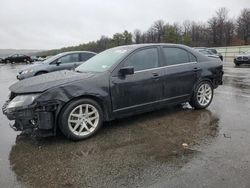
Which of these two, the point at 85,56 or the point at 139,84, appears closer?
the point at 139,84

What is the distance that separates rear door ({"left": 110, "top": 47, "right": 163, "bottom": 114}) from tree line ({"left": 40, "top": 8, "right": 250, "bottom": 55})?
76.7 meters

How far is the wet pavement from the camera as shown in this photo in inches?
134

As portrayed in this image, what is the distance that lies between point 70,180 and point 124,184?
665 millimetres

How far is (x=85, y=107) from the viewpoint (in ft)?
15.9

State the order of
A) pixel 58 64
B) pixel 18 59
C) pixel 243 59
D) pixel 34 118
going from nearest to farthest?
1. pixel 34 118
2. pixel 58 64
3. pixel 243 59
4. pixel 18 59

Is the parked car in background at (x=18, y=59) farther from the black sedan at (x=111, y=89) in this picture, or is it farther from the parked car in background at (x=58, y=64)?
the black sedan at (x=111, y=89)

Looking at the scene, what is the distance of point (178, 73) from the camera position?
239 inches

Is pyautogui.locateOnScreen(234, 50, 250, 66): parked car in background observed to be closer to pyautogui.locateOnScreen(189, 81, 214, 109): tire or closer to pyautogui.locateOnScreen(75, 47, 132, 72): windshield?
pyautogui.locateOnScreen(189, 81, 214, 109): tire

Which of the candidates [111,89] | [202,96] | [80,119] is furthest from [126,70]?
[202,96]

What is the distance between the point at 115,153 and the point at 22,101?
169 centimetres

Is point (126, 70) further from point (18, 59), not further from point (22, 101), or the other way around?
point (18, 59)

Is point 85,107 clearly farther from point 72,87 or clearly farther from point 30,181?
point 30,181

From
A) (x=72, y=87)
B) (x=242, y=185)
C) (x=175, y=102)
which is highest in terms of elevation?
(x=72, y=87)

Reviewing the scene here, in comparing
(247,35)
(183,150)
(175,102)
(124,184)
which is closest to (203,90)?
(175,102)
